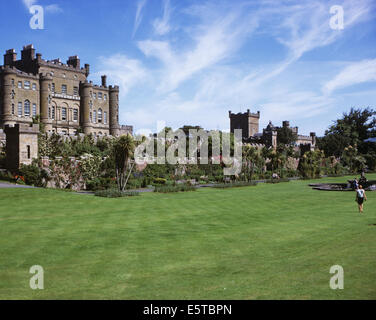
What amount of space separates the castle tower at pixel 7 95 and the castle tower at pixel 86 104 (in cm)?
1601

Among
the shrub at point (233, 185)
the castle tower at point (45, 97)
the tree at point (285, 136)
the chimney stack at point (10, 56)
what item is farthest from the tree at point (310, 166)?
the chimney stack at point (10, 56)

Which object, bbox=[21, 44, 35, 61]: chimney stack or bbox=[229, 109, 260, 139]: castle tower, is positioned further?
bbox=[229, 109, 260, 139]: castle tower

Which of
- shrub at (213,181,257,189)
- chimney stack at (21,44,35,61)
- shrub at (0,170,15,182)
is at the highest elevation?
chimney stack at (21,44,35,61)

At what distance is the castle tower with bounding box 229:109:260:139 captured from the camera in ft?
375

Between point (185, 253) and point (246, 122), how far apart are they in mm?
106746

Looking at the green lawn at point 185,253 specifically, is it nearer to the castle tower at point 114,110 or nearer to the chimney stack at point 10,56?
the castle tower at point 114,110

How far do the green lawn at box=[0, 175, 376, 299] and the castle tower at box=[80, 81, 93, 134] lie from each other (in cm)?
5929

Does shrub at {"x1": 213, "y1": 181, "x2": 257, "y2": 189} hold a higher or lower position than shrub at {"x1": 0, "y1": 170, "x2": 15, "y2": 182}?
lower

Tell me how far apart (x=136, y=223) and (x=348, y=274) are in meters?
9.14

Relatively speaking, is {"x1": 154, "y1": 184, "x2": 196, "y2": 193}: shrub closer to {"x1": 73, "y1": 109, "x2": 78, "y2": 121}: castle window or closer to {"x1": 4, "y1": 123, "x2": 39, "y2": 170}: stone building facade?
{"x1": 4, "y1": 123, "x2": 39, "y2": 170}: stone building facade

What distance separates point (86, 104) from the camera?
77.2 meters

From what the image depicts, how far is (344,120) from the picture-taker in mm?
84562

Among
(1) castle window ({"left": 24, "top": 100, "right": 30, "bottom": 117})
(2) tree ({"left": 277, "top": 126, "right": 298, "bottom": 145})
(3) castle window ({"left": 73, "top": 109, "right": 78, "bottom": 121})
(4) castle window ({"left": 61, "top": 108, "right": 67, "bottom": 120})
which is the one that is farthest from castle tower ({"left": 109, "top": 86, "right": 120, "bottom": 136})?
(2) tree ({"left": 277, "top": 126, "right": 298, "bottom": 145})
